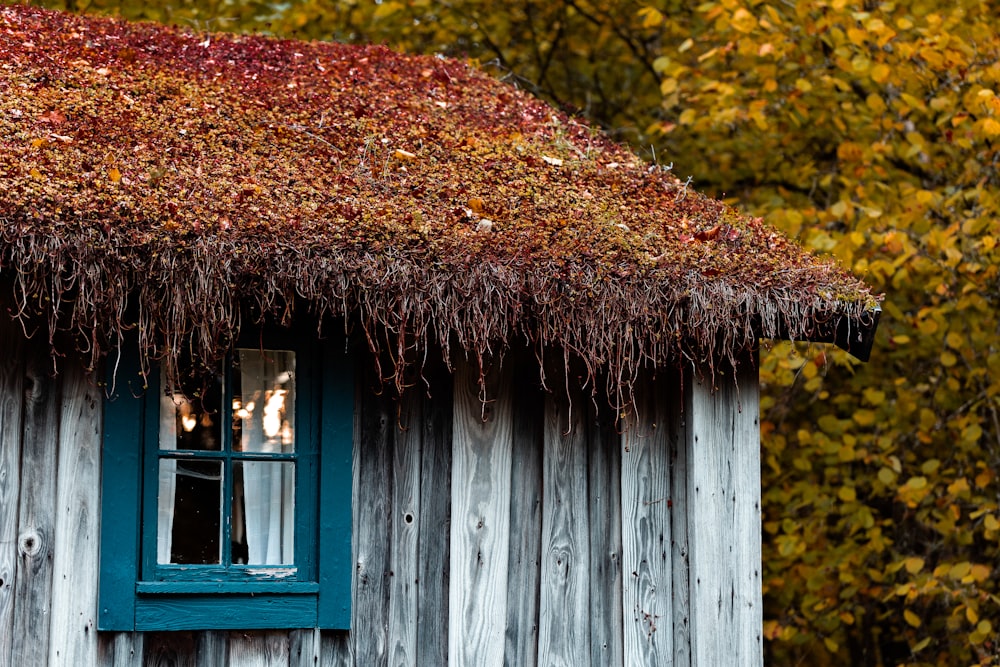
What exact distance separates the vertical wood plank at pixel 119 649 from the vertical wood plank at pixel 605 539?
1.80 meters

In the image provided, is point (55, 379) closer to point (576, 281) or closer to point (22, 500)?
point (22, 500)

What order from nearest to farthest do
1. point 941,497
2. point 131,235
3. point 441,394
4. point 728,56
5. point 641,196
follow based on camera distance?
point 131,235, point 441,394, point 641,196, point 941,497, point 728,56

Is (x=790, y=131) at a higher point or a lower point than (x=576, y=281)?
higher

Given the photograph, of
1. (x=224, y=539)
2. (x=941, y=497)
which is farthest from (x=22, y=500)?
(x=941, y=497)

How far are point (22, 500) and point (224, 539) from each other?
748 mm

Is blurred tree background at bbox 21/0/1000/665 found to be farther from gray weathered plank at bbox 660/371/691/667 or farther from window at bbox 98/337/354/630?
window at bbox 98/337/354/630

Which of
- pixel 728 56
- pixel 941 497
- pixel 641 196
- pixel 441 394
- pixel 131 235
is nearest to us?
pixel 131 235

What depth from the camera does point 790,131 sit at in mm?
10555

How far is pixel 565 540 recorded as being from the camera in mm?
5145

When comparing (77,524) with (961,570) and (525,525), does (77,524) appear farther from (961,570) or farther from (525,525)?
(961,570)

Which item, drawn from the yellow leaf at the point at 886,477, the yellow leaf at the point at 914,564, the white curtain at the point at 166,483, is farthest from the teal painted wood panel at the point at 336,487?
the yellow leaf at the point at 886,477

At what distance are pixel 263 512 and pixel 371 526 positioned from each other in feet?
1.40

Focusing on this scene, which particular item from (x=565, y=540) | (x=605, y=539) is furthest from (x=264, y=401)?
(x=605, y=539)

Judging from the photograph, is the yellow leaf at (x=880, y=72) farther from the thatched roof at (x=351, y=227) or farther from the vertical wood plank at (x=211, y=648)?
the vertical wood plank at (x=211, y=648)
